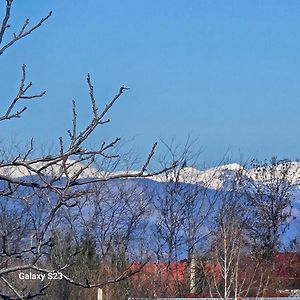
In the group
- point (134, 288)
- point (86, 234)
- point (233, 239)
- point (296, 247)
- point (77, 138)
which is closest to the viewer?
point (77, 138)

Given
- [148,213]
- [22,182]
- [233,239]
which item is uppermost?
[148,213]

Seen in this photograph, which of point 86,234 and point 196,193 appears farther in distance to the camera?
point 196,193

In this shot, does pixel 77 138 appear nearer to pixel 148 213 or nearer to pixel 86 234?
pixel 86 234

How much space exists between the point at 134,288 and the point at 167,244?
25.3ft

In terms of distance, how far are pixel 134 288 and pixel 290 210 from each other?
17.6m

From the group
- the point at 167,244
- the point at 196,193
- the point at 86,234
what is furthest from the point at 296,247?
the point at 86,234

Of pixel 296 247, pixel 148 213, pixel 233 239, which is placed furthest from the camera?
pixel 296 247

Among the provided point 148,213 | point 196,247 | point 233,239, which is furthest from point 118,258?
point 148,213

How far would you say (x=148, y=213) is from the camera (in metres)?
28.5

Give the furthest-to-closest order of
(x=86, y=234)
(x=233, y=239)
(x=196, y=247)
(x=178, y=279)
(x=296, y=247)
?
(x=296, y=247), (x=196, y=247), (x=86, y=234), (x=178, y=279), (x=233, y=239)

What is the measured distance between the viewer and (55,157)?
324 centimetres

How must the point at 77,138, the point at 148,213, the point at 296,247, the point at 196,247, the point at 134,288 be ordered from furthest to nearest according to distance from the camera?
the point at 296,247, the point at 148,213, the point at 196,247, the point at 134,288, the point at 77,138

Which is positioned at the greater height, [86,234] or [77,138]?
[86,234]

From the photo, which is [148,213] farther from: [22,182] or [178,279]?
[22,182]
